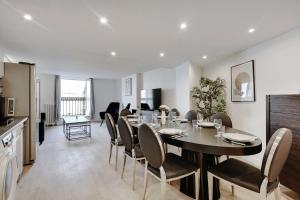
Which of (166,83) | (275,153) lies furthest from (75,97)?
(275,153)

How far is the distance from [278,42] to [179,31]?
1.66 m

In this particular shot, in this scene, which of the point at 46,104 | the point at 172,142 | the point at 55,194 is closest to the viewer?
the point at 172,142

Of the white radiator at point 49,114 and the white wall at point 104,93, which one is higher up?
the white wall at point 104,93

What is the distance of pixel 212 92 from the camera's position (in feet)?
12.9

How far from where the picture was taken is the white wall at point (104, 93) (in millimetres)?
8470

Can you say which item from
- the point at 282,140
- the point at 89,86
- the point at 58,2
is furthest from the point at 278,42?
the point at 89,86

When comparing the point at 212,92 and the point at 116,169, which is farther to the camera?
the point at 212,92

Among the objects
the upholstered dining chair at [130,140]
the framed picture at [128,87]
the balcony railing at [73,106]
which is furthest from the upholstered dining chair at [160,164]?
the balcony railing at [73,106]

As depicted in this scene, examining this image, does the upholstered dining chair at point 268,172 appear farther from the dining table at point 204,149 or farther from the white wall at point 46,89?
the white wall at point 46,89

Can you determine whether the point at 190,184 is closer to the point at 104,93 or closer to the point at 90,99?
the point at 90,99

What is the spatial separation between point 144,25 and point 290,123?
226cm

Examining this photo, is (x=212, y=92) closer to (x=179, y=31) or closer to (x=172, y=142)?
(x=179, y=31)

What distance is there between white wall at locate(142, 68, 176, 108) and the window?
3692 millimetres

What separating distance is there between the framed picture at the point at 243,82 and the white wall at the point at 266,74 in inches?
3.7
